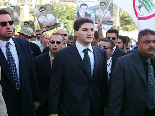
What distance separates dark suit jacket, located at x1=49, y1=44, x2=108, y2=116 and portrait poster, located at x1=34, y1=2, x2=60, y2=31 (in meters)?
5.08

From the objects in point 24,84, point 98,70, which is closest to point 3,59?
point 24,84

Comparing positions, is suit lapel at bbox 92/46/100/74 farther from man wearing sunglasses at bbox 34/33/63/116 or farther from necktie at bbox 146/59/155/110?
man wearing sunglasses at bbox 34/33/63/116

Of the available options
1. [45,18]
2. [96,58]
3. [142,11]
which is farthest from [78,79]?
[45,18]

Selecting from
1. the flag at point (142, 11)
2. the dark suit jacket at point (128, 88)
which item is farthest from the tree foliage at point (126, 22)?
the dark suit jacket at point (128, 88)

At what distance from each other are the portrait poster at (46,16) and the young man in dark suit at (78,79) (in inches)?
196

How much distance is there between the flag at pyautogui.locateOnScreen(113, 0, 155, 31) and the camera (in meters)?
6.04

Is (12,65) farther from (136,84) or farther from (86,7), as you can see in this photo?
(86,7)

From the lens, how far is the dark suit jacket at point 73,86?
3.62m

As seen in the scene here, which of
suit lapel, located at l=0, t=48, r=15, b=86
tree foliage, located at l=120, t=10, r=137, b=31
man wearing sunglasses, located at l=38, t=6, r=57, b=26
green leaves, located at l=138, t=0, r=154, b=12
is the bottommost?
tree foliage, located at l=120, t=10, r=137, b=31

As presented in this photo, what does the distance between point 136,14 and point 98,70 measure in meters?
3.07

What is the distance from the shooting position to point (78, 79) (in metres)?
3.63

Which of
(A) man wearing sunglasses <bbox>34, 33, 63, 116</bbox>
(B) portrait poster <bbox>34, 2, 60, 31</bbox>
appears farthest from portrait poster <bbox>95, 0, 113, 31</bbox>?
(A) man wearing sunglasses <bbox>34, 33, 63, 116</bbox>

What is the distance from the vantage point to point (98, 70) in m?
3.74

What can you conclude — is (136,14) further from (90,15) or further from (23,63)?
(23,63)
